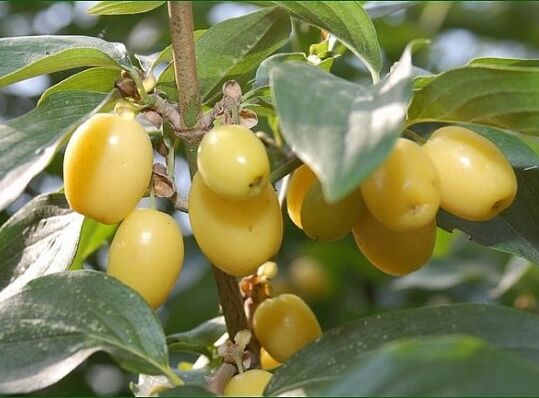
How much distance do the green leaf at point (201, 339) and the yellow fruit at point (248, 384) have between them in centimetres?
32

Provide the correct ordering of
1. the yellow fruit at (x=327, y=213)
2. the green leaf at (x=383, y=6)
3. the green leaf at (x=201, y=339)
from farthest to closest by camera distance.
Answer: the green leaf at (x=383, y=6)
the green leaf at (x=201, y=339)
the yellow fruit at (x=327, y=213)

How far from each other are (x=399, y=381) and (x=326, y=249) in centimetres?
154

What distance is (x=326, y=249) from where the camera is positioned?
2061 millimetres

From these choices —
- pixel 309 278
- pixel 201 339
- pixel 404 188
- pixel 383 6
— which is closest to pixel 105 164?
pixel 404 188

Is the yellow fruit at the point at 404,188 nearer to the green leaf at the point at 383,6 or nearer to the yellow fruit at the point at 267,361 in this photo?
the yellow fruit at the point at 267,361

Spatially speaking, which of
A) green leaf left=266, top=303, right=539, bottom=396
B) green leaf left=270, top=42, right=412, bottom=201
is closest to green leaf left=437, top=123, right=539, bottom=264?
green leaf left=266, top=303, right=539, bottom=396

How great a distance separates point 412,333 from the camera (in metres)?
0.73

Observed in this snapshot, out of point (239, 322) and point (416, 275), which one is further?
point (416, 275)

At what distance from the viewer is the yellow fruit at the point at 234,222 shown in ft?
2.56

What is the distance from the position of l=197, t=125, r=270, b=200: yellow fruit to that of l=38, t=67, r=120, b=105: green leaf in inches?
8.3

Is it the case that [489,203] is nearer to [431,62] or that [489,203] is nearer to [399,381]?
[399,381]

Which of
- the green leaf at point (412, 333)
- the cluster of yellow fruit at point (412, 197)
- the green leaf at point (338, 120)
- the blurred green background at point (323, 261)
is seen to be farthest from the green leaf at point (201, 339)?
the blurred green background at point (323, 261)

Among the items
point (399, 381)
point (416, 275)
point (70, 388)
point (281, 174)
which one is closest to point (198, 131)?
point (281, 174)

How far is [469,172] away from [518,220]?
0.23 meters
